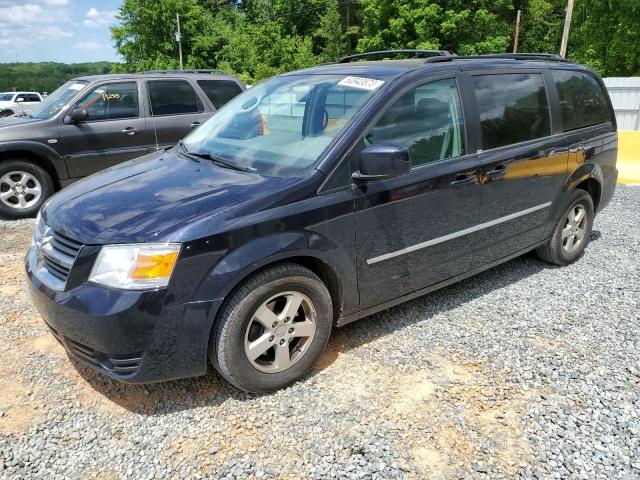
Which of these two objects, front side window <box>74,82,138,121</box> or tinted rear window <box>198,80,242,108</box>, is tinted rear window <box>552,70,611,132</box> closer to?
tinted rear window <box>198,80,242,108</box>

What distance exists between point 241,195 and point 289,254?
0.41 m

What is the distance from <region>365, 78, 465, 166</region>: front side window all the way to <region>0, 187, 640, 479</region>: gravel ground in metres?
1.24

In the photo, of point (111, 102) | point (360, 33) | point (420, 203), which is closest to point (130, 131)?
point (111, 102)

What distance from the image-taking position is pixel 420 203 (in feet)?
10.8

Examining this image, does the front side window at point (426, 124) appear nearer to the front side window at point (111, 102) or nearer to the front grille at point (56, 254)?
the front grille at point (56, 254)

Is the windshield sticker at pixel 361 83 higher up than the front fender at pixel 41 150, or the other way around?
the windshield sticker at pixel 361 83

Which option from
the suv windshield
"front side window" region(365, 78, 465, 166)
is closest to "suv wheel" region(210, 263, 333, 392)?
"front side window" region(365, 78, 465, 166)

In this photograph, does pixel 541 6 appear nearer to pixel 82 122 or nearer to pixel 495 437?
pixel 82 122

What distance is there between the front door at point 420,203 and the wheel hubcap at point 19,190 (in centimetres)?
538

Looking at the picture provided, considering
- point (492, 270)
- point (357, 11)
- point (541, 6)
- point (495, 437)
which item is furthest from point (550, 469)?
point (357, 11)

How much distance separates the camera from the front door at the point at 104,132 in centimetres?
679

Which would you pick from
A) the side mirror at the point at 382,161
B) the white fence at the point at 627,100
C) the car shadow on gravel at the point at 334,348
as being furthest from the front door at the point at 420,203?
the white fence at the point at 627,100

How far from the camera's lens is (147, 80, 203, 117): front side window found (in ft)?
24.2

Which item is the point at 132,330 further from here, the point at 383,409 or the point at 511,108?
the point at 511,108
